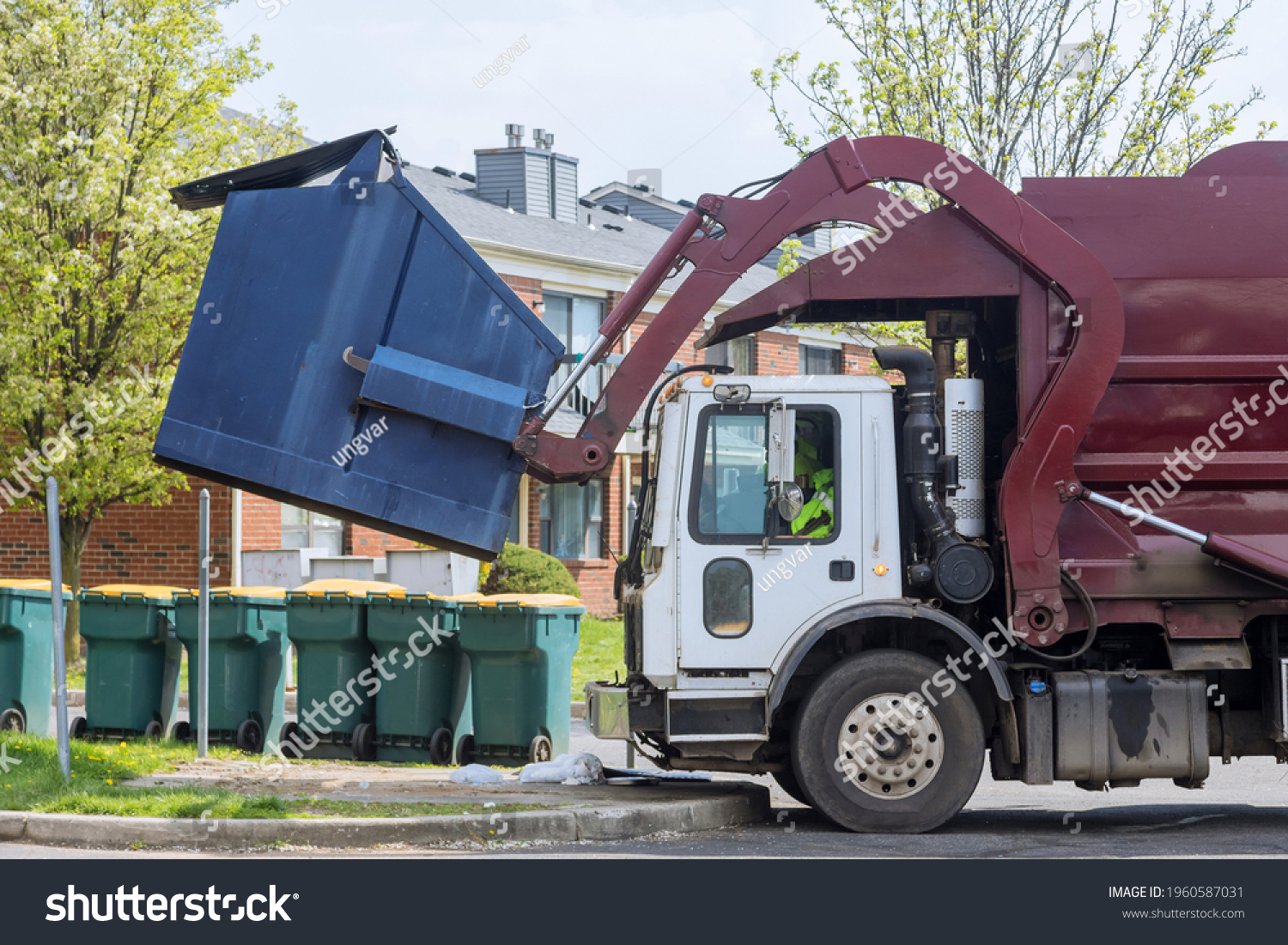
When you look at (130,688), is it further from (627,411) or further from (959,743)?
(959,743)

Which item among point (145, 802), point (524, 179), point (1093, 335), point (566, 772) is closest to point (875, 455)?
point (1093, 335)

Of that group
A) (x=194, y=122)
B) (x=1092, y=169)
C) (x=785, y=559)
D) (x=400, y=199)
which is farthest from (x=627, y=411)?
(x=194, y=122)

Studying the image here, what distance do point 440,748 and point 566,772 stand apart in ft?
4.86

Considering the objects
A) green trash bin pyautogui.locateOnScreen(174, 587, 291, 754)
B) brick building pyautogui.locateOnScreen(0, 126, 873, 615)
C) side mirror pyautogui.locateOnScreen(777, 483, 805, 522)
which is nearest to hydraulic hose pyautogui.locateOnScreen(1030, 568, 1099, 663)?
→ side mirror pyautogui.locateOnScreen(777, 483, 805, 522)

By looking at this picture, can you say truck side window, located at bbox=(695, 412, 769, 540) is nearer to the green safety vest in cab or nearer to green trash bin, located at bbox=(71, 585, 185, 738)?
the green safety vest in cab

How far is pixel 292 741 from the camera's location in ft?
32.8

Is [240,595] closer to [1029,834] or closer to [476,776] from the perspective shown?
[476,776]

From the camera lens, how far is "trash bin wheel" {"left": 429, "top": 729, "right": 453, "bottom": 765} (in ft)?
31.2

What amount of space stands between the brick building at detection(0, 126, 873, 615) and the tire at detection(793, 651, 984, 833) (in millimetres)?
8391

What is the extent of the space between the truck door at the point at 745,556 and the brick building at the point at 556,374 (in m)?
8.20

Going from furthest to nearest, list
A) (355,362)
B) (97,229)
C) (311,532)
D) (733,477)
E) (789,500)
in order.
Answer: (311,532)
(97,229)
(733,477)
(355,362)
(789,500)

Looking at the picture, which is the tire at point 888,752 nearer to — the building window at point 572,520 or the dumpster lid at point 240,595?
the dumpster lid at point 240,595

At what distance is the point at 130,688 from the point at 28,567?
35.1 feet

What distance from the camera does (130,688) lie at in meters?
10.3
